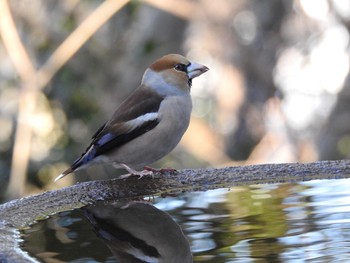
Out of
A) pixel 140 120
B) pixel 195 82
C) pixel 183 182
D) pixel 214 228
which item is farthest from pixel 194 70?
pixel 195 82

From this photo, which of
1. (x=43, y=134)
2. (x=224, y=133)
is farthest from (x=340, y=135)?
(x=43, y=134)

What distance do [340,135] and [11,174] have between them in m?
3.68

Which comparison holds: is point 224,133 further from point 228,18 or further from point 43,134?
point 43,134

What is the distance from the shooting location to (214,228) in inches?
114

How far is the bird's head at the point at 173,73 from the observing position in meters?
4.32

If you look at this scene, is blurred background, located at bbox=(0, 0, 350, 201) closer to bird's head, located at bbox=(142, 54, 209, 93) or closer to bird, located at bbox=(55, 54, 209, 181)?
bird's head, located at bbox=(142, 54, 209, 93)

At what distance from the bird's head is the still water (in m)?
0.88

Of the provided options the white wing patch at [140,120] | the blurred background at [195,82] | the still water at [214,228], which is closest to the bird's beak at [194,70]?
the white wing patch at [140,120]

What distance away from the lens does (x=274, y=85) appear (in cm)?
1094

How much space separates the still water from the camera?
2.51m

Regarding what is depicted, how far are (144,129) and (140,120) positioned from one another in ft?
0.15

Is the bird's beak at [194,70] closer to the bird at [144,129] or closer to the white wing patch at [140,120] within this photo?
the bird at [144,129]

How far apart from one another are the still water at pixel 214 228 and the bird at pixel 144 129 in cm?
61

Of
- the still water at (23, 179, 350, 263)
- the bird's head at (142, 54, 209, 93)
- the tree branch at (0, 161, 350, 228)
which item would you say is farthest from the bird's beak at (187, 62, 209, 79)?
the still water at (23, 179, 350, 263)
